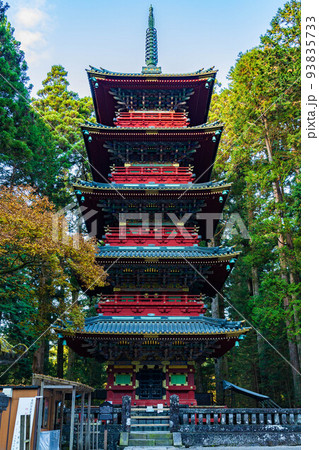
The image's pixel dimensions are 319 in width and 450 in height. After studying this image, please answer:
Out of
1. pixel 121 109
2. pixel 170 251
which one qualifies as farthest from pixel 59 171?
pixel 170 251

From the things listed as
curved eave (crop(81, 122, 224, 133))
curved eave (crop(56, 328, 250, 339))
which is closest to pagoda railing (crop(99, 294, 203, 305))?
curved eave (crop(56, 328, 250, 339))

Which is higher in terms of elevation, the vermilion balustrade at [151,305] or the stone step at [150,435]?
the vermilion balustrade at [151,305]

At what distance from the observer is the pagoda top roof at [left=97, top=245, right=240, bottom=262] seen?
1577 cm

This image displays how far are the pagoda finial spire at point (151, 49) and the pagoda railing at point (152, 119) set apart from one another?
3.24 m

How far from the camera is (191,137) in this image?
19.0 meters

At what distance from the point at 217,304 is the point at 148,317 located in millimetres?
12295

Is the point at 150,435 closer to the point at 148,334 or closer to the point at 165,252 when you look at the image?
the point at 148,334

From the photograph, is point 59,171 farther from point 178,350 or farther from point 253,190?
point 178,350

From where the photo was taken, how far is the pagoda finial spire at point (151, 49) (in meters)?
22.7

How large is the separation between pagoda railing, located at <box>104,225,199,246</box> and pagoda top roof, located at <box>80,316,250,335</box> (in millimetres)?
3638

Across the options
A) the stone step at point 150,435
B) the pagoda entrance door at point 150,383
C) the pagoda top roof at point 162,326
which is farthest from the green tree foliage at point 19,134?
the stone step at point 150,435

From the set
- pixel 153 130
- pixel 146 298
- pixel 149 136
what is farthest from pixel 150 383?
pixel 153 130

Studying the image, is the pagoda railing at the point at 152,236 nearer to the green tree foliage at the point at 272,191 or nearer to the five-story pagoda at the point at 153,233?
the five-story pagoda at the point at 153,233

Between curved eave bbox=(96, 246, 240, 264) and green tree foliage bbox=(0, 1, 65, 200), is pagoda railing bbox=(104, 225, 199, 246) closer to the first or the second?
curved eave bbox=(96, 246, 240, 264)
